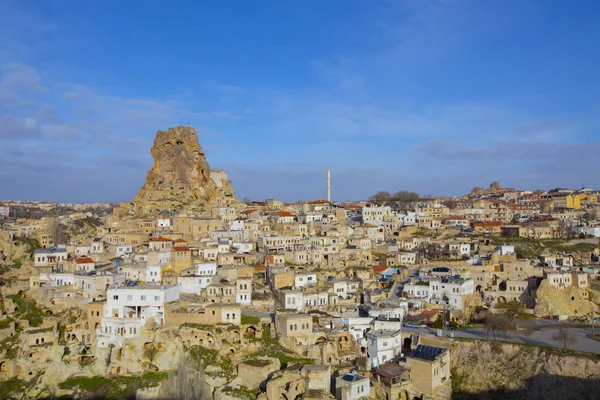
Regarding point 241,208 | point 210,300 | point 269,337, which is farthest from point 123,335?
point 241,208

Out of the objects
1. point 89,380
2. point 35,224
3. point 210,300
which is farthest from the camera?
point 35,224

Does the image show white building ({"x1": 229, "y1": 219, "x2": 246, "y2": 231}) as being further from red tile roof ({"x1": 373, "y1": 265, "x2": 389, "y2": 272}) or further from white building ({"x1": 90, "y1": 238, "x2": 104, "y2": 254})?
red tile roof ({"x1": 373, "y1": 265, "x2": 389, "y2": 272})

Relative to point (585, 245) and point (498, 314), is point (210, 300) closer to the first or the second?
point (498, 314)

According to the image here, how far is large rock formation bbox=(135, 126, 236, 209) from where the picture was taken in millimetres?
65625

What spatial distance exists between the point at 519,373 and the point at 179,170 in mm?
47304

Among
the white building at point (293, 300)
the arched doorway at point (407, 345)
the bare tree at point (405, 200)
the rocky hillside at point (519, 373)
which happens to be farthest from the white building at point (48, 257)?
the bare tree at point (405, 200)

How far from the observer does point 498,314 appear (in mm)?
35938

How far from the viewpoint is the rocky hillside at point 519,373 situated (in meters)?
27.6

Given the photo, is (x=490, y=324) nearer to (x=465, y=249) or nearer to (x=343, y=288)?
(x=343, y=288)

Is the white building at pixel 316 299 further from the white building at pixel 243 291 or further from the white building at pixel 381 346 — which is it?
the white building at pixel 381 346

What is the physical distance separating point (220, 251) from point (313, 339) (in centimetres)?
1585

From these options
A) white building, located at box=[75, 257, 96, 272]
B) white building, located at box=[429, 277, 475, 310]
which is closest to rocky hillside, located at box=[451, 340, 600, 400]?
white building, located at box=[429, 277, 475, 310]

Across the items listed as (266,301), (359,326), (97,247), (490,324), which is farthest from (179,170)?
(490,324)

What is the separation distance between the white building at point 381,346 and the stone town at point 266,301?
0.07m
